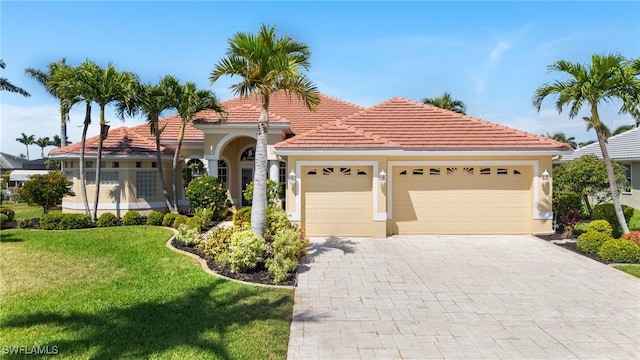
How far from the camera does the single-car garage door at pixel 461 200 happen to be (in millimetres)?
14234

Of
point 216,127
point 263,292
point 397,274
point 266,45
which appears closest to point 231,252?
point 263,292

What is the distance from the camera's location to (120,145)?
1803 cm

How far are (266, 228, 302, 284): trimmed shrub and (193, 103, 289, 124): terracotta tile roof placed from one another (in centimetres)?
806

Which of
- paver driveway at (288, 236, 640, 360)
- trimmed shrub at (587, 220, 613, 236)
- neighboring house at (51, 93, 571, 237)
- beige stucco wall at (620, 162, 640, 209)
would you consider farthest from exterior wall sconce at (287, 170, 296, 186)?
beige stucco wall at (620, 162, 640, 209)

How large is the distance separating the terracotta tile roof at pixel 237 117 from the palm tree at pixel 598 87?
35.2ft

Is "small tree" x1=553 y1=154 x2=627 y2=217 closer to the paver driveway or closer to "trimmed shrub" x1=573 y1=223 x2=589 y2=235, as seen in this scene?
"trimmed shrub" x1=573 y1=223 x2=589 y2=235

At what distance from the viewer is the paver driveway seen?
18.3 ft

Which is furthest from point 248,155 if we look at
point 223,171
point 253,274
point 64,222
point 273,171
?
point 253,274

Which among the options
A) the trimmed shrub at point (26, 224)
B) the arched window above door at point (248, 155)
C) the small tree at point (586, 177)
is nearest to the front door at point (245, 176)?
the arched window above door at point (248, 155)

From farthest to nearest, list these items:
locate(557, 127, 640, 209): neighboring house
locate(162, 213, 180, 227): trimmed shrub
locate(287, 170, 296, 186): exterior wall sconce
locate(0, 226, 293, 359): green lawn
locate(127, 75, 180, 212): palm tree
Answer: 1. locate(557, 127, 640, 209): neighboring house
2. locate(127, 75, 180, 212): palm tree
3. locate(162, 213, 180, 227): trimmed shrub
4. locate(287, 170, 296, 186): exterior wall sconce
5. locate(0, 226, 293, 359): green lawn

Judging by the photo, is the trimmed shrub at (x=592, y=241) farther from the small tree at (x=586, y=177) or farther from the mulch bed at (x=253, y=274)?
the mulch bed at (x=253, y=274)

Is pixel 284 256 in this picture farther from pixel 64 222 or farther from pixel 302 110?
pixel 302 110

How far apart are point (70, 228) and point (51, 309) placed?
9762 mm

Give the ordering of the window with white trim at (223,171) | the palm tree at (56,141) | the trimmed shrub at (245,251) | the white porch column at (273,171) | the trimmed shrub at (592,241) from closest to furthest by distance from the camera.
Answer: the trimmed shrub at (245,251) → the trimmed shrub at (592,241) → the white porch column at (273,171) → the window with white trim at (223,171) → the palm tree at (56,141)
